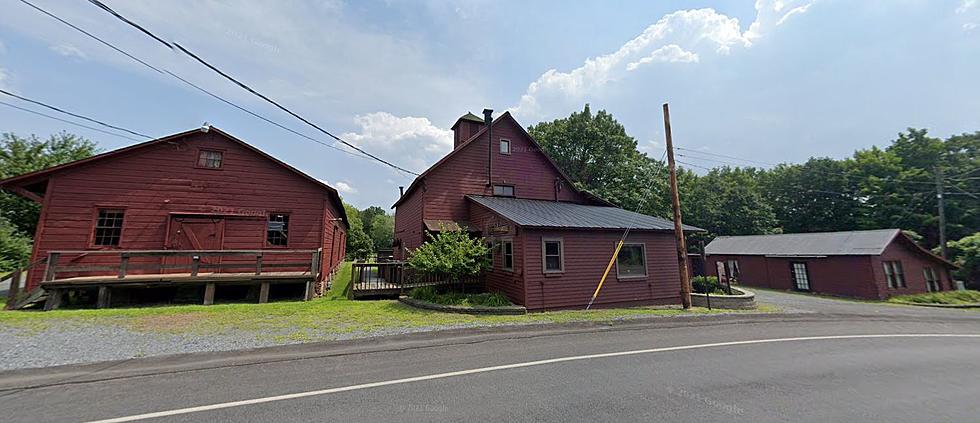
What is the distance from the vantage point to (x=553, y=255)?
1220cm

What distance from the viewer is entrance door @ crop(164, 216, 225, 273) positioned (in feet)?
41.0

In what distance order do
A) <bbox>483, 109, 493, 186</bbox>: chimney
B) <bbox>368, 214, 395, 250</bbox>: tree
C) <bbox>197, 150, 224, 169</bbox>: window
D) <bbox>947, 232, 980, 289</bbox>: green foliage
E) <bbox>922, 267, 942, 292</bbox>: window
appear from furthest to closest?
1. <bbox>368, 214, 395, 250</bbox>: tree
2. <bbox>947, 232, 980, 289</bbox>: green foliage
3. <bbox>922, 267, 942, 292</bbox>: window
4. <bbox>483, 109, 493, 186</bbox>: chimney
5. <bbox>197, 150, 224, 169</bbox>: window

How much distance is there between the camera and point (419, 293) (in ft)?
39.9

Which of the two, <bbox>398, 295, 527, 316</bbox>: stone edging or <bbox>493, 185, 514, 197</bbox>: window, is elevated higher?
<bbox>493, 185, 514, 197</bbox>: window

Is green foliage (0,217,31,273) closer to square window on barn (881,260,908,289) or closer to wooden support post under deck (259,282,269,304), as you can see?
wooden support post under deck (259,282,269,304)

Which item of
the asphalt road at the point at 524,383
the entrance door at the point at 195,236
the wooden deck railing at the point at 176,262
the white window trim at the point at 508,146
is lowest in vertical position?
the asphalt road at the point at 524,383

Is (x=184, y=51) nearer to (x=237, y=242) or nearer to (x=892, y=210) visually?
(x=237, y=242)

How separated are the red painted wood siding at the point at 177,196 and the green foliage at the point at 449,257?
528 cm

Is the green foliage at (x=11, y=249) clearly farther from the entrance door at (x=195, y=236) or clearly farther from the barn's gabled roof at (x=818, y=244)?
the barn's gabled roof at (x=818, y=244)

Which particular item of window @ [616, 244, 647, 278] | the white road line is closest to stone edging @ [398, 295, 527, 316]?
the white road line

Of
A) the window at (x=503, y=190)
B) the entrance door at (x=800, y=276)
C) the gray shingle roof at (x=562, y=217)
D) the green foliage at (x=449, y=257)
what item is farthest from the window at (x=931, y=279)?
the green foliage at (x=449, y=257)

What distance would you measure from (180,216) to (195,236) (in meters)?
0.91

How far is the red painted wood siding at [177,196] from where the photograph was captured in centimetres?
1170

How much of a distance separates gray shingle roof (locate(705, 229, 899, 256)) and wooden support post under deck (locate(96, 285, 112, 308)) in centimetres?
A: 3640
